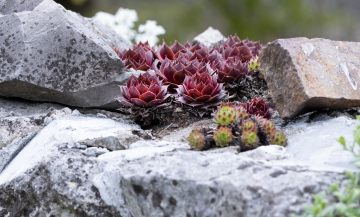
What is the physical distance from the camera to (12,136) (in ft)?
11.2

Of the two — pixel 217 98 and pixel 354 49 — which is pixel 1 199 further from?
pixel 354 49

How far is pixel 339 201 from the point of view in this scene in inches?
76.0

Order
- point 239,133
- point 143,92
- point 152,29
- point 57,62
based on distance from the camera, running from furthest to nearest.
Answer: point 152,29 < point 57,62 < point 143,92 < point 239,133

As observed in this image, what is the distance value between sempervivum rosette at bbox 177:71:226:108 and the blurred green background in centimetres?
660

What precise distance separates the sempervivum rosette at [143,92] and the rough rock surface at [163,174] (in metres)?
0.22

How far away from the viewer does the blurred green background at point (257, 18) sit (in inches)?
398

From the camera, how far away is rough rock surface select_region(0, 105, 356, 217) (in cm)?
202

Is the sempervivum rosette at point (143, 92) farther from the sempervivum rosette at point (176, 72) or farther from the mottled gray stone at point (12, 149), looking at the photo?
the mottled gray stone at point (12, 149)

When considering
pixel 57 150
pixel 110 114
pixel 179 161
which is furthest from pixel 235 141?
pixel 110 114

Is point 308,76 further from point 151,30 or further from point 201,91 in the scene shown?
point 151,30

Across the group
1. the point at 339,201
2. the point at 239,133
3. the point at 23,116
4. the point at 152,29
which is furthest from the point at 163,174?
the point at 152,29

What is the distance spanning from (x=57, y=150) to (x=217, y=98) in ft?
4.28

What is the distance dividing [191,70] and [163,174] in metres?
1.59

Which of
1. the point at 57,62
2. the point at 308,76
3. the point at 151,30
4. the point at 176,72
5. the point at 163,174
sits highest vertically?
the point at 151,30
